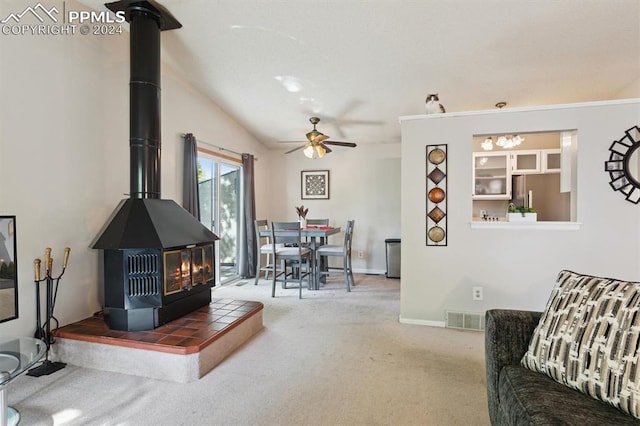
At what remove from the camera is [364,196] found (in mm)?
5977

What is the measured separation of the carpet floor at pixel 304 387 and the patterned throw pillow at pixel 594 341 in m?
0.64

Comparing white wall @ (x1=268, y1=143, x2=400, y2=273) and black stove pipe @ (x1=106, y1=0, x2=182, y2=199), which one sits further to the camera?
white wall @ (x1=268, y1=143, x2=400, y2=273)

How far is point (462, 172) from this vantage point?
3.23 m

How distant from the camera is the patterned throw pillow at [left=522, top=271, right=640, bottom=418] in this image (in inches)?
47.2

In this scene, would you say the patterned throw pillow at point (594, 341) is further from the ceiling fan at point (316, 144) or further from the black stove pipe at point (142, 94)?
the ceiling fan at point (316, 144)

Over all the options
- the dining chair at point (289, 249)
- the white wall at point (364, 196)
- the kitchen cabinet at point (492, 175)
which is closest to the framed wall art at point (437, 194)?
the dining chair at point (289, 249)

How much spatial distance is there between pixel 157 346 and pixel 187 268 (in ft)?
2.42

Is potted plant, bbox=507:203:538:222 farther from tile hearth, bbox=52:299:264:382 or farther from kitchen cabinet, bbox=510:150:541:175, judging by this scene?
tile hearth, bbox=52:299:264:382

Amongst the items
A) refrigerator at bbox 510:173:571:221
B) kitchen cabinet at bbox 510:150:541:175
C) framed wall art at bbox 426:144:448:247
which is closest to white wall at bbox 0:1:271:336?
framed wall art at bbox 426:144:448:247

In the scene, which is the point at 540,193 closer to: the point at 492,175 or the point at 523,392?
the point at 492,175

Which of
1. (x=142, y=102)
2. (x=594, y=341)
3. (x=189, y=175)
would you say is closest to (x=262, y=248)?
(x=189, y=175)

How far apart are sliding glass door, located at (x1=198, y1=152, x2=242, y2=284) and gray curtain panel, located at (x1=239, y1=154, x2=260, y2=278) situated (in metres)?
0.13

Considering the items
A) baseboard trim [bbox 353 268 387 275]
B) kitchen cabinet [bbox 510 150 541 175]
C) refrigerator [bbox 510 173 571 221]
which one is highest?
kitchen cabinet [bbox 510 150 541 175]

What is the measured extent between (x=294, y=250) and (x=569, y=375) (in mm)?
3566
